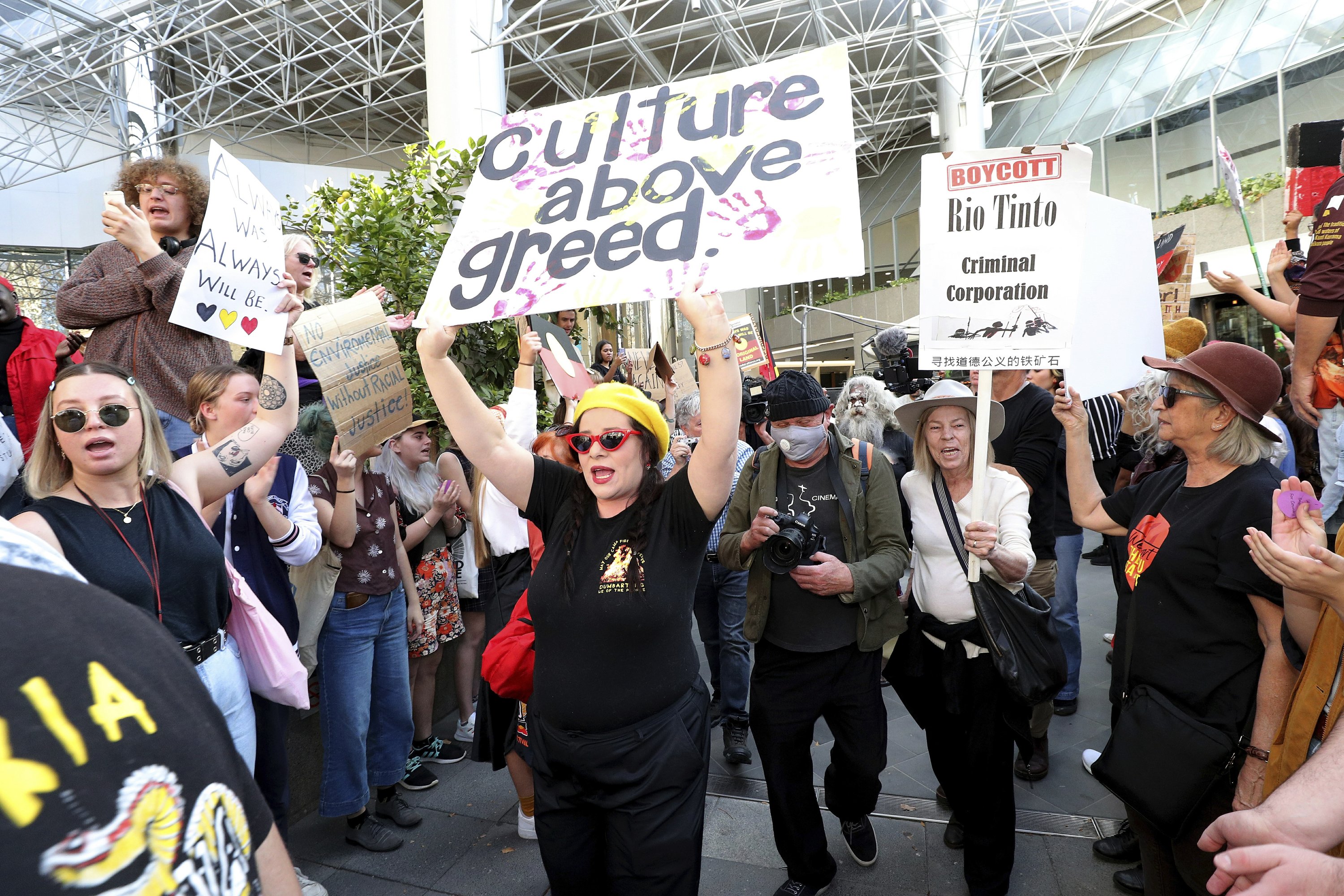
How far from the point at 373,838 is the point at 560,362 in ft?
7.33

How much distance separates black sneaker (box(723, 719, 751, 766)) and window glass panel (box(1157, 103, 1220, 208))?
16.8 meters

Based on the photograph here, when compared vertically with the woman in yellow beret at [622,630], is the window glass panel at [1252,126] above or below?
above

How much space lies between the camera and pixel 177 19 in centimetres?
1842

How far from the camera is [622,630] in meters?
2.16

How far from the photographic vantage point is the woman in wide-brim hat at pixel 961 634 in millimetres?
2889

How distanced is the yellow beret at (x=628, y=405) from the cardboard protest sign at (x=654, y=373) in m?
3.83

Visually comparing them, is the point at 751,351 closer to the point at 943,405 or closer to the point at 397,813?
the point at 943,405

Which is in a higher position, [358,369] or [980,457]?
[358,369]

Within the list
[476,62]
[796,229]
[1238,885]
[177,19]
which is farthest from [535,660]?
[177,19]

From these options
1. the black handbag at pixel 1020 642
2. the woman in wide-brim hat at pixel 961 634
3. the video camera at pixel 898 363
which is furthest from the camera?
the video camera at pixel 898 363

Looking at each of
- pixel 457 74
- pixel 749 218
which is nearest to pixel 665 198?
pixel 749 218

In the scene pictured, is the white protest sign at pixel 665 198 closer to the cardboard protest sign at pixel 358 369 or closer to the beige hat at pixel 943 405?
the cardboard protest sign at pixel 358 369

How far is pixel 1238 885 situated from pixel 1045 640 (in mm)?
1529

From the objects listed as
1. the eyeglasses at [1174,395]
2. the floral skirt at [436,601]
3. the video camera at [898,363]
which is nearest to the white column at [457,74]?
the video camera at [898,363]
